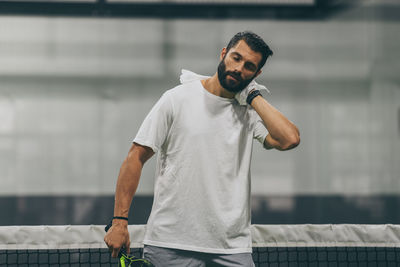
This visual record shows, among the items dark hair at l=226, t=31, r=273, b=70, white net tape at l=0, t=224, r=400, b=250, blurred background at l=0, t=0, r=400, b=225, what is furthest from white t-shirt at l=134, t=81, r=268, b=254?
blurred background at l=0, t=0, r=400, b=225

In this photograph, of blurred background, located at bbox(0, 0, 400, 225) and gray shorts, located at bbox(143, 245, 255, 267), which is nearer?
gray shorts, located at bbox(143, 245, 255, 267)

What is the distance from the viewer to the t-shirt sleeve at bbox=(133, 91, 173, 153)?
1312 mm

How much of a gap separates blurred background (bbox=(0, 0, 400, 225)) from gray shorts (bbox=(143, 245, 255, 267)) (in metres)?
2.67

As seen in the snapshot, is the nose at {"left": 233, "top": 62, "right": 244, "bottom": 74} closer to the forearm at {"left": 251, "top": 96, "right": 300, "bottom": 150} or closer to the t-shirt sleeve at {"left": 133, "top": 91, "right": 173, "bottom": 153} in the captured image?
the forearm at {"left": 251, "top": 96, "right": 300, "bottom": 150}

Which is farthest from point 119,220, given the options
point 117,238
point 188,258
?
point 188,258

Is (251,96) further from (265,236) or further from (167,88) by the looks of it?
(167,88)

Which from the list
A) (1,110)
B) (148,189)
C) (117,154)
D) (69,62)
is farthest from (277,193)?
(1,110)

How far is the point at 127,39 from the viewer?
4.20m

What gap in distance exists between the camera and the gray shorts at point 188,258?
1342 mm

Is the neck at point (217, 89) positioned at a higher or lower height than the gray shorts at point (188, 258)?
higher

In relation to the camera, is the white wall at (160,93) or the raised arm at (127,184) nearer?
the raised arm at (127,184)

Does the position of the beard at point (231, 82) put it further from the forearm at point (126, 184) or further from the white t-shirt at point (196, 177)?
the forearm at point (126, 184)

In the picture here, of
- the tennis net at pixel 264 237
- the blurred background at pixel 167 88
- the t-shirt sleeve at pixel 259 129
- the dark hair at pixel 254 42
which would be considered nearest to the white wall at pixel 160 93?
the blurred background at pixel 167 88

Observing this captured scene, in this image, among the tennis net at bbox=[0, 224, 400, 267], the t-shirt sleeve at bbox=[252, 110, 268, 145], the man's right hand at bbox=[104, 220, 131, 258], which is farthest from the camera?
the tennis net at bbox=[0, 224, 400, 267]
